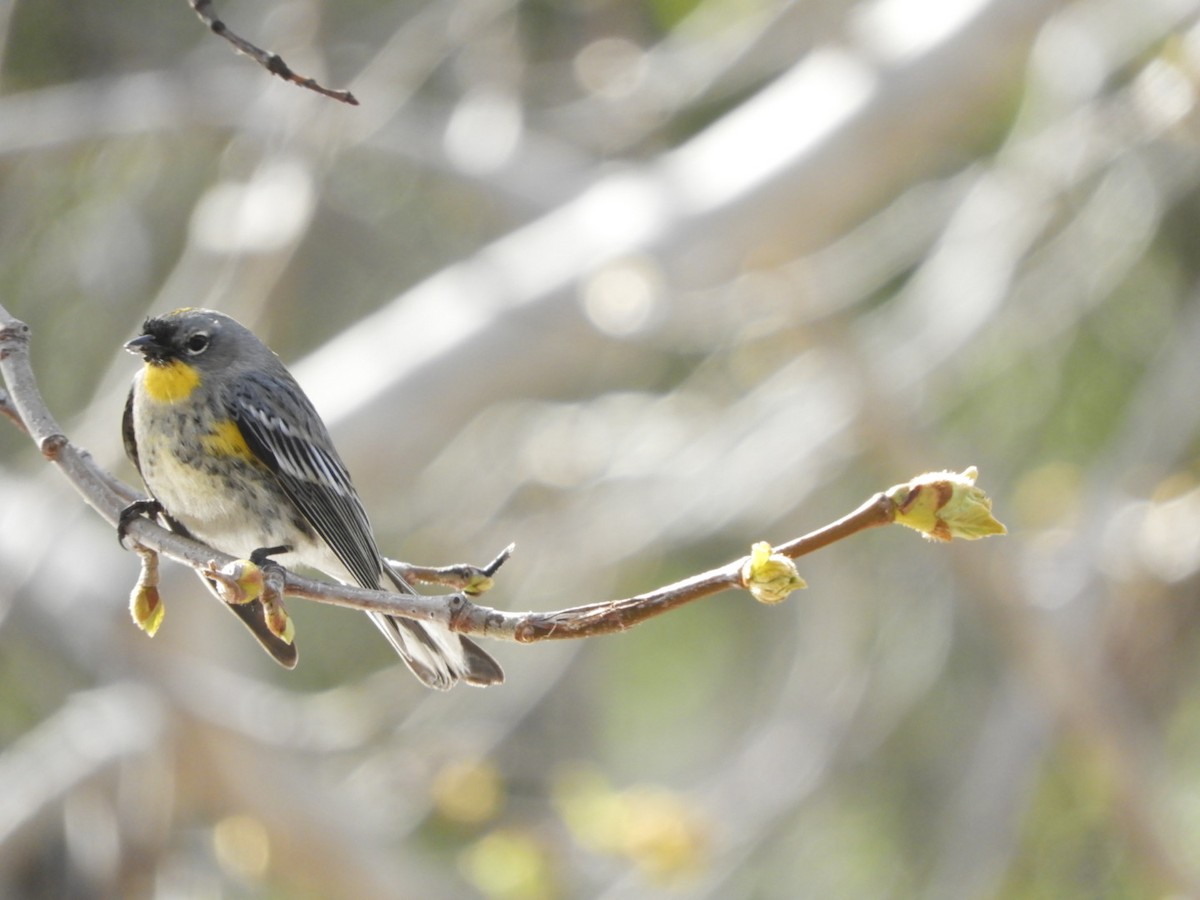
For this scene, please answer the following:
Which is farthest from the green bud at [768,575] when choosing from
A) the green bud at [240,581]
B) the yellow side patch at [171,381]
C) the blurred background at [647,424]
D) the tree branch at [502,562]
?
the blurred background at [647,424]

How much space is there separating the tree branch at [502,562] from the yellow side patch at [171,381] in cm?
82

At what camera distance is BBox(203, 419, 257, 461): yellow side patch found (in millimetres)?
3119

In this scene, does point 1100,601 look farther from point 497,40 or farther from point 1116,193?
point 497,40

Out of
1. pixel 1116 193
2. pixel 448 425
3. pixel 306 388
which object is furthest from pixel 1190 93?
pixel 306 388

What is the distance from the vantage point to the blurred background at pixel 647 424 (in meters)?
4.71

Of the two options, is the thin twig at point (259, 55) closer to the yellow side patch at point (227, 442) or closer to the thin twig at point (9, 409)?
the thin twig at point (9, 409)

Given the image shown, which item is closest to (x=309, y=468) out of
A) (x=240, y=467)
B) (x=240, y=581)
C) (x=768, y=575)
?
(x=240, y=467)

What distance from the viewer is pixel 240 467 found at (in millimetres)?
3139

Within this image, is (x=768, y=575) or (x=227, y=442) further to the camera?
(x=227, y=442)

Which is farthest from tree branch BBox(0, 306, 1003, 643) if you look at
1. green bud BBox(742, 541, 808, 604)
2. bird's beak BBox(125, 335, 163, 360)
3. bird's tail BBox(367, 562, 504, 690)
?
bird's beak BBox(125, 335, 163, 360)

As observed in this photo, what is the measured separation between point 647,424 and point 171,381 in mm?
3017

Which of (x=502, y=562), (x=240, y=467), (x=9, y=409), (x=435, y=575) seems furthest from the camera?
(x=240, y=467)

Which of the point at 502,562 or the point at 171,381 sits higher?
the point at 171,381

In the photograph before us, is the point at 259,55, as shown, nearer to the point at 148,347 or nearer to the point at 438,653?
the point at 438,653
